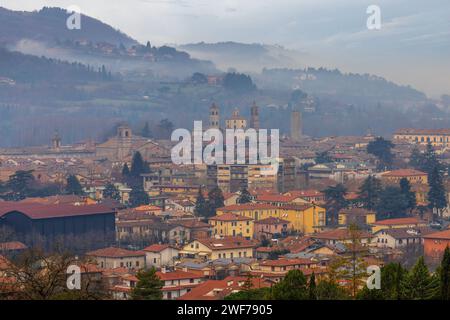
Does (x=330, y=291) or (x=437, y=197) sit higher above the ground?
(x=330, y=291)

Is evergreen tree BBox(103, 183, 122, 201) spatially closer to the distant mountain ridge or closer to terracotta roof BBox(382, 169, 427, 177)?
terracotta roof BBox(382, 169, 427, 177)

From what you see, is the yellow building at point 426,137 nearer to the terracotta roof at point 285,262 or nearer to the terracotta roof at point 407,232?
the terracotta roof at point 407,232

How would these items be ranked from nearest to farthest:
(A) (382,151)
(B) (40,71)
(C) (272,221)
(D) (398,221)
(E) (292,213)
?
(D) (398,221) → (C) (272,221) → (E) (292,213) → (A) (382,151) → (B) (40,71)

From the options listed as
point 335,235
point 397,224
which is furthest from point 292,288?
point 397,224

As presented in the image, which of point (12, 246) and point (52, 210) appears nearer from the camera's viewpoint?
point (12, 246)

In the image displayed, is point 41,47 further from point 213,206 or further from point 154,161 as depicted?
point 213,206

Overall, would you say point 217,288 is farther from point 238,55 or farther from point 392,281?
point 238,55
